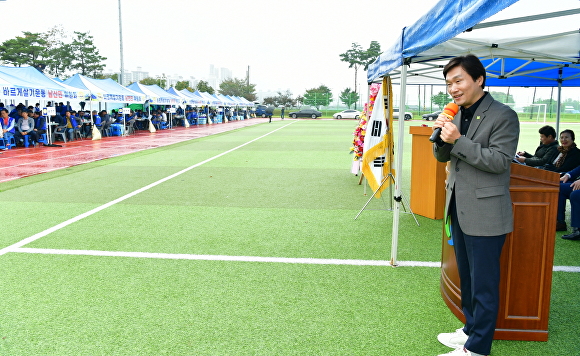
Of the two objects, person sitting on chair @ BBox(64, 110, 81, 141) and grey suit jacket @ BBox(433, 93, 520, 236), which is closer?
grey suit jacket @ BBox(433, 93, 520, 236)

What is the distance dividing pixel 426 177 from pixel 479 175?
4.14 metres

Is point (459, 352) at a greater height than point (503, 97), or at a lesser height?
lesser

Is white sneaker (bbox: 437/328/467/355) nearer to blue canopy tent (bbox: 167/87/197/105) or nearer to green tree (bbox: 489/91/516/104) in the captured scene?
blue canopy tent (bbox: 167/87/197/105)

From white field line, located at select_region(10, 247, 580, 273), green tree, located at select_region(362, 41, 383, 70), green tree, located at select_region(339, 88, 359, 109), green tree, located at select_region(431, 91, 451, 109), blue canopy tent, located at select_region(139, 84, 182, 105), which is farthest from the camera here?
green tree, located at select_region(362, 41, 383, 70)

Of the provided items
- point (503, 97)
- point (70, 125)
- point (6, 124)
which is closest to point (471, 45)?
point (6, 124)

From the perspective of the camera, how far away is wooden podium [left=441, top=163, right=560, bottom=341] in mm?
3043

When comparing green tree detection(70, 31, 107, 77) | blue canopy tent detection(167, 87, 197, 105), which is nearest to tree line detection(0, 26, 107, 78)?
green tree detection(70, 31, 107, 77)

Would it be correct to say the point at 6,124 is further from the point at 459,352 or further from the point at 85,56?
the point at 85,56

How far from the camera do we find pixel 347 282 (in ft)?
13.9

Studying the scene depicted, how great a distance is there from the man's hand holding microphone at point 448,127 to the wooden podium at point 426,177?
3.92 metres

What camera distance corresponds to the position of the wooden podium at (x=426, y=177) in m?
6.48

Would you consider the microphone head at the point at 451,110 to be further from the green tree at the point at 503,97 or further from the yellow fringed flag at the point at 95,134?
the green tree at the point at 503,97

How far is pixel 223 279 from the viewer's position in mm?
4324

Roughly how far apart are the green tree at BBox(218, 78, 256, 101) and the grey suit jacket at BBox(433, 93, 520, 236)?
3552 inches
